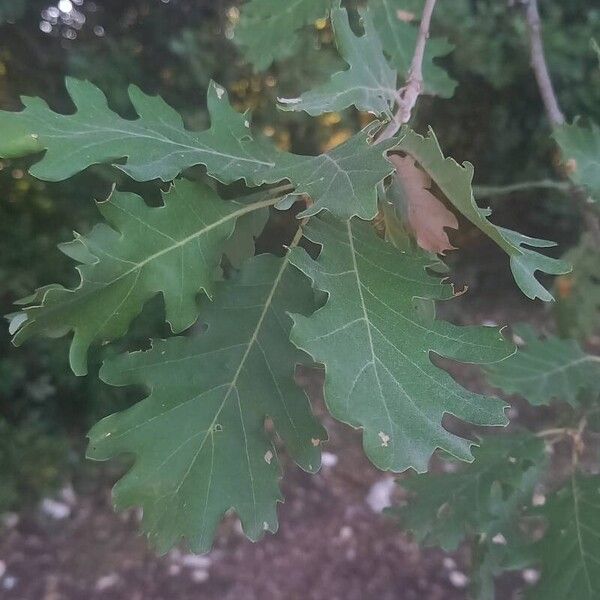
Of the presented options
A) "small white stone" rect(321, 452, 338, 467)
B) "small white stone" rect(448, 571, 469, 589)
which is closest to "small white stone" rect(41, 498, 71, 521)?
"small white stone" rect(321, 452, 338, 467)

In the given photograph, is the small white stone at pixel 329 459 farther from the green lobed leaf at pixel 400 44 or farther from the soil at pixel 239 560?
the green lobed leaf at pixel 400 44

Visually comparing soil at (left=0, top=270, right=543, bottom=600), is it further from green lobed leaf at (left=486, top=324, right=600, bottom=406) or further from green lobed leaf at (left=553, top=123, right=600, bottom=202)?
green lobed leaf at (left=553, top=123, right=600, bottom=202)

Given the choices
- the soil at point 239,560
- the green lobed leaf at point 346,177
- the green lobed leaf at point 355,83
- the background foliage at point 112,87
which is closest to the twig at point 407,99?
the green lobed leaf at point 355,83

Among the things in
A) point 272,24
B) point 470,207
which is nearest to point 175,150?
point 470,207

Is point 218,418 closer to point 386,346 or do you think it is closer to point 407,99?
Answer: point 386,346

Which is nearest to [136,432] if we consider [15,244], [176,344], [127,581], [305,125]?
[176,344]

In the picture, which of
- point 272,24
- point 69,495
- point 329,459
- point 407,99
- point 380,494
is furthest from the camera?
point 329,459
